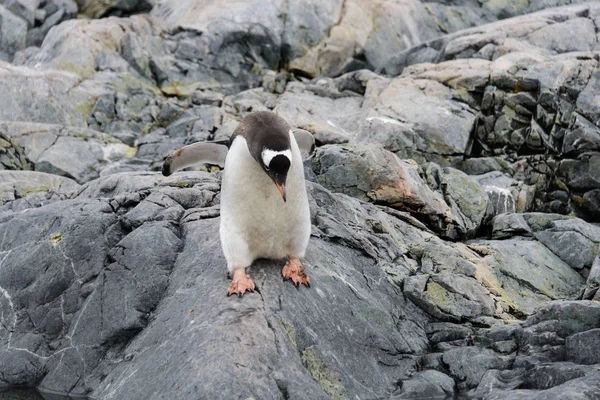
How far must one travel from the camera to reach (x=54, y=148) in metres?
16.3

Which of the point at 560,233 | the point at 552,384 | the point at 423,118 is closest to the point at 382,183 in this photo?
the point at 560,233

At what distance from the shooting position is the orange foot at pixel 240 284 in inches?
251

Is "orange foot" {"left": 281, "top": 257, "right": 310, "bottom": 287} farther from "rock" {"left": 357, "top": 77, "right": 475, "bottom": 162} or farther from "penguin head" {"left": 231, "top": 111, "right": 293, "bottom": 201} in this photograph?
"rock" {"left": 357, "top": 77, "right": 475, "bottom": 162}

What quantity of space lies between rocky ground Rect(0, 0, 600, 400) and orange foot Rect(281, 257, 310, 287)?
82 mm

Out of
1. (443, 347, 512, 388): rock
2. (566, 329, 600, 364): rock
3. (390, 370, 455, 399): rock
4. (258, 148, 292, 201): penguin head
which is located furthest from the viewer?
(443, 347, 512, 388): rock

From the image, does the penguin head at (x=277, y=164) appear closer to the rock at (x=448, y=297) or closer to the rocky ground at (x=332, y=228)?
the rocky ground at (x=332, y=228)

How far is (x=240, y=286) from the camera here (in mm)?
6379

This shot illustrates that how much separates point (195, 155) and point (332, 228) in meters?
2.01

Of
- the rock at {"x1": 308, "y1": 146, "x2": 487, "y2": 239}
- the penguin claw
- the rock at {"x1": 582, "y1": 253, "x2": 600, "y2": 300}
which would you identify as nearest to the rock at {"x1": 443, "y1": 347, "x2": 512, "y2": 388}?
the rock at {"x1": 582, "y1": 253, "x2": 600, "y2": 300}

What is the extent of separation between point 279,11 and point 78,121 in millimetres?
9231

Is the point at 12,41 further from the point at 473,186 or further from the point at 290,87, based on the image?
the point at 473,186

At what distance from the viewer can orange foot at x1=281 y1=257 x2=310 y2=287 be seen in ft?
22.2

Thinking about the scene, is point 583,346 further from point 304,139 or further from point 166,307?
point 166,307

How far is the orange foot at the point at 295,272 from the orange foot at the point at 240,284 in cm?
45
